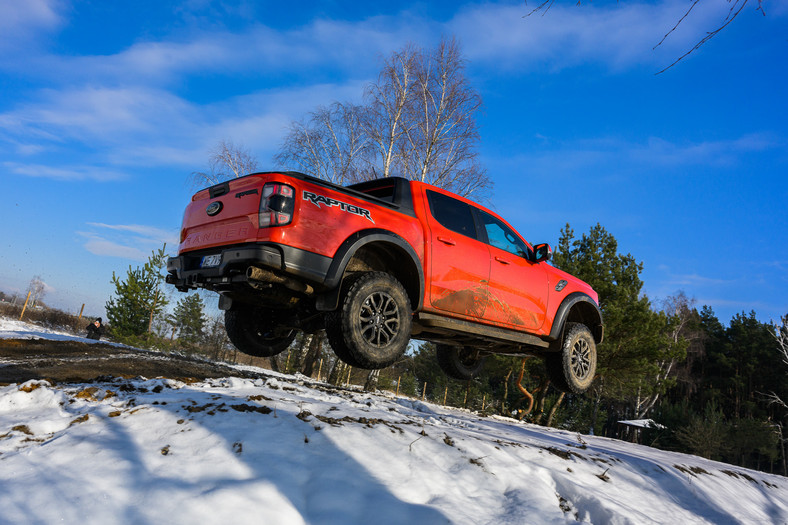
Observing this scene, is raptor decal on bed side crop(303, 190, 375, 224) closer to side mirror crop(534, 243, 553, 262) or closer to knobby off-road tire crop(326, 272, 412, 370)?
knobby off-road tire crop(326, 272, 412, 370)

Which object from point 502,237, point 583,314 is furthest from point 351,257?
point 583,314

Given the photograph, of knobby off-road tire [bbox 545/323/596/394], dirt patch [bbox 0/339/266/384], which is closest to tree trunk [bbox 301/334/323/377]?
dirt patch [bbox 0/339/266/384]

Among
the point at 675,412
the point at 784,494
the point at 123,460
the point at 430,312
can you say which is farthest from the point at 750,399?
the point at 123,460

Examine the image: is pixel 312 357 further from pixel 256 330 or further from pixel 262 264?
pixel 262 264

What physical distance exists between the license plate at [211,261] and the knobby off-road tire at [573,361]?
4058 millimetres

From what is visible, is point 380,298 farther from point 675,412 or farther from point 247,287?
point 675,412

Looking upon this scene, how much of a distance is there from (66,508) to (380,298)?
2.25 meters

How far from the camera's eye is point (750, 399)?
108 feet

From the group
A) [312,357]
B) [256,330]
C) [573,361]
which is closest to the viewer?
[256,330]

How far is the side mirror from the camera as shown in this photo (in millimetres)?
5052

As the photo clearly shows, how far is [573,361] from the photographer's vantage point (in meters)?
5.65

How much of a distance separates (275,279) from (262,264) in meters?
0.14

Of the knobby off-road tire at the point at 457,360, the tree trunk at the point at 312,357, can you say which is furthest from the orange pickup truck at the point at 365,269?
the tree trunk at the point at 312,357

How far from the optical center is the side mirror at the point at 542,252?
199 inches
